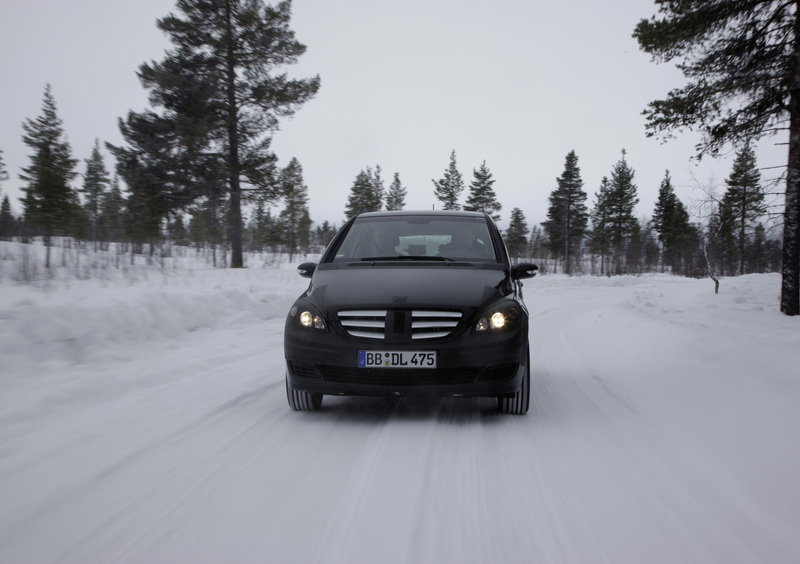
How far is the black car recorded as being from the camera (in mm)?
3357

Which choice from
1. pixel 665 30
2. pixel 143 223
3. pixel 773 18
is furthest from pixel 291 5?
pixel 773 18

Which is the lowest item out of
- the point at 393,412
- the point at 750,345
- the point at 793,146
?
the point at 393,412

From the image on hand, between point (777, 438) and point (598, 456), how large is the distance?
1290mm

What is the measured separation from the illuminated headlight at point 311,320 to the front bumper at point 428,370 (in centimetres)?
5

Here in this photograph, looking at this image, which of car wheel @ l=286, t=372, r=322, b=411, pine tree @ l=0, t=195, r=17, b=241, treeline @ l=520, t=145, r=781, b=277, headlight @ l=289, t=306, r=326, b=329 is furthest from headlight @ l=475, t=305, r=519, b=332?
pine tree @ l=0, t=195, r=17, b=241

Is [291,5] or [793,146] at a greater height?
[291,5]

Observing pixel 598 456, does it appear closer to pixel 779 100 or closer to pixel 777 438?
pixel 777 438

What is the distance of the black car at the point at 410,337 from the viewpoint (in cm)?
336

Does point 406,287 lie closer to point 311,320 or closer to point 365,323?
point 365,323

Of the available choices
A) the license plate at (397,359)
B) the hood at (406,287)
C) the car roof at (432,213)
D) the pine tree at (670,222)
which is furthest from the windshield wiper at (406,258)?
the pine tree at (670,222)

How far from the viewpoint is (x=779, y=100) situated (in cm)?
1047

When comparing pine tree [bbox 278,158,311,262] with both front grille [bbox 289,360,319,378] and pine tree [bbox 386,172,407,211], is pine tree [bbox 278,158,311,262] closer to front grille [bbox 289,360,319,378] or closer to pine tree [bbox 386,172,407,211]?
pine tree [bbox 386,172,407,211]

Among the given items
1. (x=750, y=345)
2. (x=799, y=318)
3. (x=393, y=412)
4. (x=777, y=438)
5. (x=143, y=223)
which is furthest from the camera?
(x=143, y=223)

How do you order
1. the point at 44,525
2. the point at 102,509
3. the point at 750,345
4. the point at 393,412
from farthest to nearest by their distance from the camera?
the point at 750,345 → the point at 393,412 → the point at 102,509 → the point at 44,525
